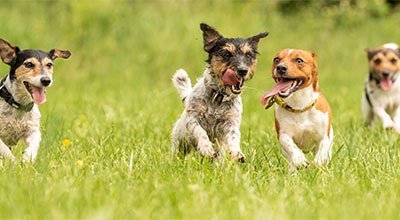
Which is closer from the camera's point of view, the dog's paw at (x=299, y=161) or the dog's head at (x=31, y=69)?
the dog's paw at (x=299, y=161)

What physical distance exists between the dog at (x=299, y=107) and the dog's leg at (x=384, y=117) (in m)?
2.47

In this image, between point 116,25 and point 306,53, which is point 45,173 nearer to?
point 306,53

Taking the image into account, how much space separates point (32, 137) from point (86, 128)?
172 centimetres

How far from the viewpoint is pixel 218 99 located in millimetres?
6070

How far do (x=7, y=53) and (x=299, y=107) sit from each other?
2148 millimetres

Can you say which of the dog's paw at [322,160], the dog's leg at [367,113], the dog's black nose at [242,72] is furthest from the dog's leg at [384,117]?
the dog's black nose at [242,72]

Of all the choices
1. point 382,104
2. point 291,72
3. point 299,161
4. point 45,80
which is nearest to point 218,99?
point 291,72

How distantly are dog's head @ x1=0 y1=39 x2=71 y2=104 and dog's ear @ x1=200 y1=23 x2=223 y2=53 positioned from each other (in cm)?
114

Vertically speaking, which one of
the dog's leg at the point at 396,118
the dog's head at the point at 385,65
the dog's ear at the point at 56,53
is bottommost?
the dog's leg at the point at 396,118

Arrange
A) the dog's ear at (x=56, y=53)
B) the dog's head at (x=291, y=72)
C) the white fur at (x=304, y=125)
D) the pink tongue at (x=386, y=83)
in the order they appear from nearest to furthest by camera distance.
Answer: the dog's head at (x=291, y=72) → the white fur at (x=304, y=125) → the dog's ear at (x=56, y=53) → the pink tongue at (x=386, y=83)

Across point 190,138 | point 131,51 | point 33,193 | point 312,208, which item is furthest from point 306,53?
point 131,51

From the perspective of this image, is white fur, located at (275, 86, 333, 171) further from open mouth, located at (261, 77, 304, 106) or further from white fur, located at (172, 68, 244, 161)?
white fur, located at (172, 68, 244, 161)

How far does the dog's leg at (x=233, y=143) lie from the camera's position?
5655 mm

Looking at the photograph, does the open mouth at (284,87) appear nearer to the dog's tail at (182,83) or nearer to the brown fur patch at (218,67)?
the brown fur patch at (218,67)
